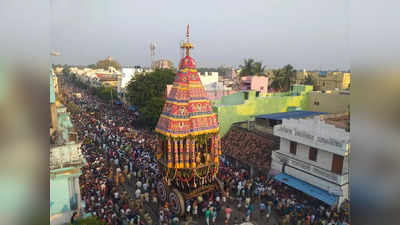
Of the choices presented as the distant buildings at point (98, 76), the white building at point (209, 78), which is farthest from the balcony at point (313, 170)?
the white building at point (209, 78)

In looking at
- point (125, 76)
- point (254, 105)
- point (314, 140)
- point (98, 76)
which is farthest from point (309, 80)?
point (98, 76)

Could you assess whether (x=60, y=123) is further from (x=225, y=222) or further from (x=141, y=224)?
(x=225, y=222)

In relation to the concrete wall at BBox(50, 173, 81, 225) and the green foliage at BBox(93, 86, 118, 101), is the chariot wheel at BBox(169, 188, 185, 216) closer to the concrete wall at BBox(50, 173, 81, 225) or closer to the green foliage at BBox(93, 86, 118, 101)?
the concrete wall at BBox(50, 173, 81, 225)

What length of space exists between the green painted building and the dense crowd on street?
2.13 m

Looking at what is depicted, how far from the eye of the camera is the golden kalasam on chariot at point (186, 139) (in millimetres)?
7727

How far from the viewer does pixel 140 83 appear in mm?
14750

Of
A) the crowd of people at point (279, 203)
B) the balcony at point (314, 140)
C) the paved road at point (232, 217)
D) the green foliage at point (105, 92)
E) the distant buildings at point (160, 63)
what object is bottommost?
the paved road at point (232, 217)

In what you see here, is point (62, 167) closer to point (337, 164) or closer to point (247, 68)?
point (337, 164)

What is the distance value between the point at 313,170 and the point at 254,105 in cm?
496

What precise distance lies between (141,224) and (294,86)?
34.0 ft

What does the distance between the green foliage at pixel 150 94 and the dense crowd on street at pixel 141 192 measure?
332 centimetres

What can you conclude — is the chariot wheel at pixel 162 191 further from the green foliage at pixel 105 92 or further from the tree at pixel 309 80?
the tree at pixel 309 80
